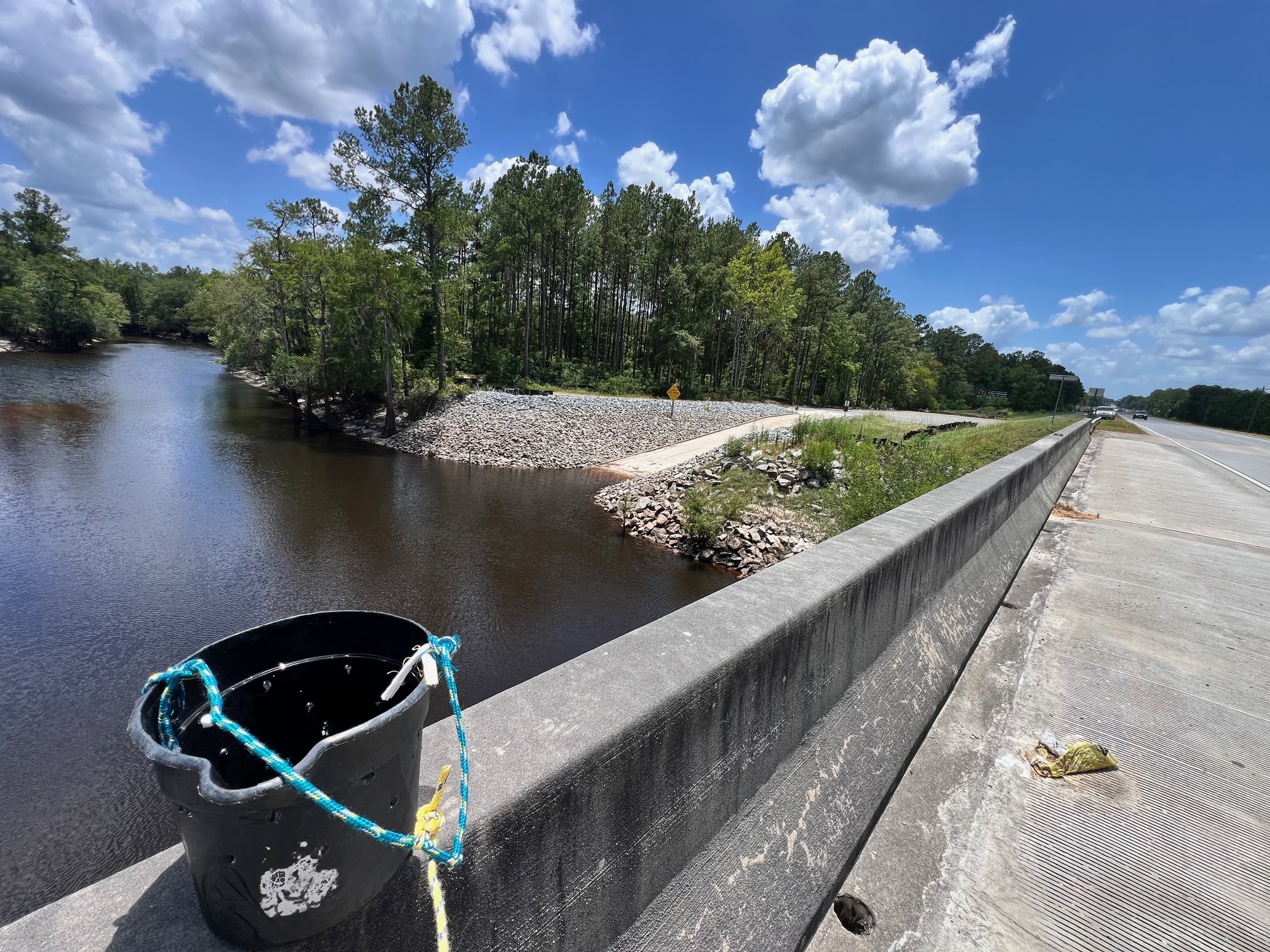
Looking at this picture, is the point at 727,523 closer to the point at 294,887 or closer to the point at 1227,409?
the point at 294,887

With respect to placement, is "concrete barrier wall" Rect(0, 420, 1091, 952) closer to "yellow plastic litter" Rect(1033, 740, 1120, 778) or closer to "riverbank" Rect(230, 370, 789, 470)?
"yellow plastic litter" Rect(1033, 740, 1120, 778)

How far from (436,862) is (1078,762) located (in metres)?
3.12

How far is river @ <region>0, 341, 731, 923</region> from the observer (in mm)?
5164

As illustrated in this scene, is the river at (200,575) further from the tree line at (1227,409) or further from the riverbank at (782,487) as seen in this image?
the tree line at (1227,409)

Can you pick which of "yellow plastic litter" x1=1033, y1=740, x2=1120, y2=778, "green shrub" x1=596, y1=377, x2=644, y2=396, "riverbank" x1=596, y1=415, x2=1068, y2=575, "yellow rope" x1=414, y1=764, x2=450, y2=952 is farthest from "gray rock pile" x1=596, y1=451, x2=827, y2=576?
"green shrub" x1=596, y1=377, x2=644, y2=396

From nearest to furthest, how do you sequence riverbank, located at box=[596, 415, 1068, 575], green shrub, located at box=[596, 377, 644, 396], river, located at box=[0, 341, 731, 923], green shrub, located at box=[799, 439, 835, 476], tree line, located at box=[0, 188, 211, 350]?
river, located at box=[0, 341, 731, 923] < riverbank, located at box=[596, 415, 1068, 575] < green shrub, located at box=[799, 439, 835, 476] < green shrub, located at box=[596, 377, 644, 396] < tree line, located at box=[0, 188, 211, 350]

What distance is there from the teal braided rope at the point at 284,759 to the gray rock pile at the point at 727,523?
842cm

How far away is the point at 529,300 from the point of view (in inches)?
1388

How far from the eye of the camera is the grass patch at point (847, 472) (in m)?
7.88

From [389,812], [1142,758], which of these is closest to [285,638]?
[389,812]

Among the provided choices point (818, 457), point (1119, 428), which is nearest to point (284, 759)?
point (818, 457)

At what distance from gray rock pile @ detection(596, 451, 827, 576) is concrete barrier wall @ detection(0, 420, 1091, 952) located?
21.2ft

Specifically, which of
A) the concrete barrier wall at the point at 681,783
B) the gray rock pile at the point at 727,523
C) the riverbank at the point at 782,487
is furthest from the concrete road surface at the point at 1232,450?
the concrete barrier wall at the point at 681,783

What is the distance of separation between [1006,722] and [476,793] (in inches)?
123
